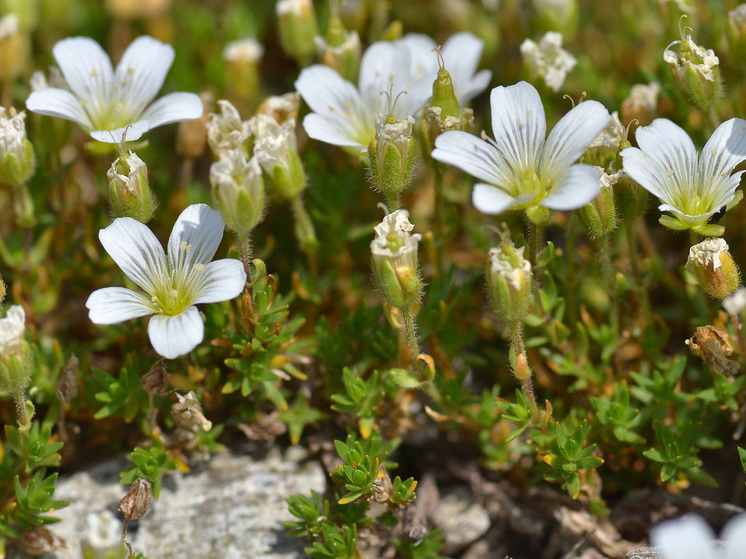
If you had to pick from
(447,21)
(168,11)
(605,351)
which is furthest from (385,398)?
(168,11)

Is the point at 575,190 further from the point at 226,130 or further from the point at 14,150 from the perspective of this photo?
the point at 14,150

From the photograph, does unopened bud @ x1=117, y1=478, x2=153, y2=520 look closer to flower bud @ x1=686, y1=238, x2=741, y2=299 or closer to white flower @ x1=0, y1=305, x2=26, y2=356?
white flower @ x1=0, y1=305, x2=26, y2=356

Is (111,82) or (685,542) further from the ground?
(111,82)

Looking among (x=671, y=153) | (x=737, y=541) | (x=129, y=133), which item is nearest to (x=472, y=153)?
(x=671, y=153)

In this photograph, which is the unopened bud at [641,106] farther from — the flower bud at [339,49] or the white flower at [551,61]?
the flower bud at [339,49]

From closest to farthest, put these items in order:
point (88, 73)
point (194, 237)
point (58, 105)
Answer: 1. point (194, 237)
2. point (58, 105)
3. point (88, 73)

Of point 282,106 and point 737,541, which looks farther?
point 282,106
